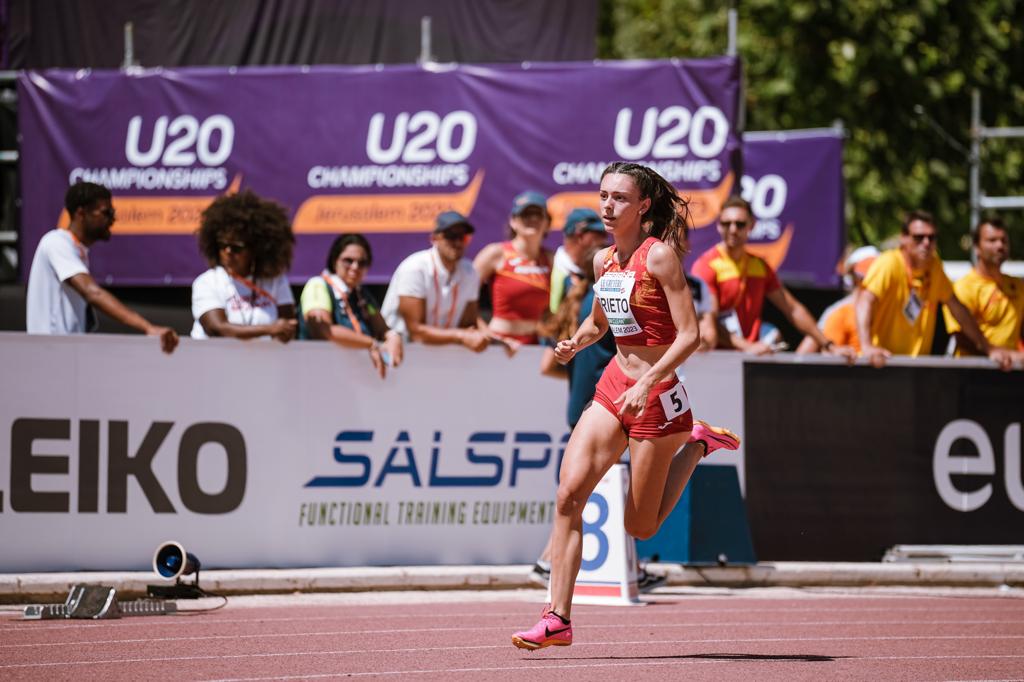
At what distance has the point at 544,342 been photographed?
11.9 meters

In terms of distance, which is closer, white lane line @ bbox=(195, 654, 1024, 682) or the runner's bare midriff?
white lane line @ bbox=(195, 654, 1024, 682)

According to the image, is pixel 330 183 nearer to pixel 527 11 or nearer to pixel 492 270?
pixel 527 11

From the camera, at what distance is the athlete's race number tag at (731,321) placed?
12.0m

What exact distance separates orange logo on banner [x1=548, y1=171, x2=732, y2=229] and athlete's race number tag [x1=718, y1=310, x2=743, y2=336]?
342 cm

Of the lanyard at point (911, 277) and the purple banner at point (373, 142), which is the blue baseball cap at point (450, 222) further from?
the purple banner at point (373, 142)

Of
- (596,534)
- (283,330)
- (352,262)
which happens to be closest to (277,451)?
(283,330)

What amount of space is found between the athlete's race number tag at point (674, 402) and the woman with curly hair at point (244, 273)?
12.9ft

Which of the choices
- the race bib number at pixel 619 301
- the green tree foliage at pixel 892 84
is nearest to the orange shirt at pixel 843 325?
the race bib number at pixel 619 301

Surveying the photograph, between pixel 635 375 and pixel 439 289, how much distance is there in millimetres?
4189

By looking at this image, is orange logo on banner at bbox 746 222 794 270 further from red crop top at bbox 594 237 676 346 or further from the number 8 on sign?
red crop top at bbox 594 237 676 346

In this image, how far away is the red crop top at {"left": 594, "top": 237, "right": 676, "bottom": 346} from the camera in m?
7.40

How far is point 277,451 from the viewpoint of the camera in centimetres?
1064

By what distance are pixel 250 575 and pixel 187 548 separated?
51 cm

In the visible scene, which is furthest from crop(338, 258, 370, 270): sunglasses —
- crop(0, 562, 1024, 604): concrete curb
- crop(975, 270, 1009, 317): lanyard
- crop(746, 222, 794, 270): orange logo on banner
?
crop(746, 222, 794, 270): orange logo on banner
